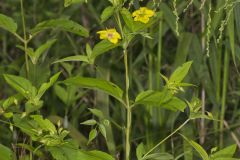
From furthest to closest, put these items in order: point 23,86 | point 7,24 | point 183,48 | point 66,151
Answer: point 183,48 → point 7,24 → point 23,86 → point 66,151

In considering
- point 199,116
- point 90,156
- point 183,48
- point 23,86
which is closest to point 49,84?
point 23,86

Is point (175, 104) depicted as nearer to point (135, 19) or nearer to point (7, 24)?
point (135, 19)

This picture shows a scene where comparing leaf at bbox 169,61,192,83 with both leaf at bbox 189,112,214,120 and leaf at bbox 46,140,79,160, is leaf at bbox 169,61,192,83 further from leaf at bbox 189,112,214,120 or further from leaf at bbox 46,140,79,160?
leaf at bbox 46,140,79,160

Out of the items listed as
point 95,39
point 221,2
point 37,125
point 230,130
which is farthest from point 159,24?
point 95,39

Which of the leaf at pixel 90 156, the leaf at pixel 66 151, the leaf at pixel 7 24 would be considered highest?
the leaf at pixel 7 24

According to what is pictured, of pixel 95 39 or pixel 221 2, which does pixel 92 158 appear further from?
pixel 95 39

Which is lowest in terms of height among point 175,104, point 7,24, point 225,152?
point 225,152

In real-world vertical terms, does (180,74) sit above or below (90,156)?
above

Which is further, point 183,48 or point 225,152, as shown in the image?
point 183,48

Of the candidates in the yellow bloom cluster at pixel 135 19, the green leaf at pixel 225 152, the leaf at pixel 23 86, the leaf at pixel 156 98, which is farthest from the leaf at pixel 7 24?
the green leaf at pixel 225 152

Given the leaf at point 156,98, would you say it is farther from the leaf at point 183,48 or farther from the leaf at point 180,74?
the leaf at point 183,48

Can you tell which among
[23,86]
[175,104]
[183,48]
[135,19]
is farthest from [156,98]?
[183,48]

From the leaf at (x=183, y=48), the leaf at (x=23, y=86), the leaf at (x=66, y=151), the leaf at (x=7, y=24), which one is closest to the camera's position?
the leaf at (x=66, y=151)

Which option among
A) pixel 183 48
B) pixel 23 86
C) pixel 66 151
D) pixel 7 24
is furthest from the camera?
pixel 183 48
